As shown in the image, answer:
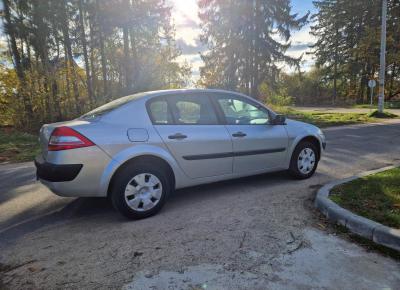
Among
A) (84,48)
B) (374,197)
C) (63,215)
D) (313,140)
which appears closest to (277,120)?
(313,140)

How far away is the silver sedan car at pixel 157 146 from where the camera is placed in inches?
141

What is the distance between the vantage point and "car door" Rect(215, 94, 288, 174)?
4.61 m

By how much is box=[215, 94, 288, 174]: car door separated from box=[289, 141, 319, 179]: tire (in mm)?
242

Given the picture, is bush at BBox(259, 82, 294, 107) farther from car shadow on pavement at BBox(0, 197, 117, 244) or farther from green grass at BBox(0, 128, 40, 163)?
car shadow on pavement at BBox(0, 197, 117, 244)

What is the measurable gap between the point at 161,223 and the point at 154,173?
23.9 inches

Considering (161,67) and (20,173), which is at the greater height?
(161,67)

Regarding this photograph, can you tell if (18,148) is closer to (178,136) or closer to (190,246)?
(178,136)

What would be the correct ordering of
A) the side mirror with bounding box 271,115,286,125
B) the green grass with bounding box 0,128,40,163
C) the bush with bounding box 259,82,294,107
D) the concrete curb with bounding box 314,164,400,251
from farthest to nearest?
the bush with bounding box 259,82,294,107 < the green grass with bounding box 0,128,40,163 < the side mirror with bounding box 271,115,286,125 < the concrete curb with bounding box 314,164,400,251

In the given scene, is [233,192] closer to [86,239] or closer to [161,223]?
[161,223]

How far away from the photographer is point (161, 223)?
12.2 feet

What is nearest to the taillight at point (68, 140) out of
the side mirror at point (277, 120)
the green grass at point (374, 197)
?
the side mirror at point (277, 120)

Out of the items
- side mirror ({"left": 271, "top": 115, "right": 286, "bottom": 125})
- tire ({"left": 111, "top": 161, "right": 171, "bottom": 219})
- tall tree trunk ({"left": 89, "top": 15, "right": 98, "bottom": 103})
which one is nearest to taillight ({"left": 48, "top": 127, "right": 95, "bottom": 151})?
tire ({"left": 111, "top": 161, "right": 171, "bottom": 219})

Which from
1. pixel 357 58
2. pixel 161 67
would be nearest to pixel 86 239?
pixel 161 67

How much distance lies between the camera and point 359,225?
3.28 metres
